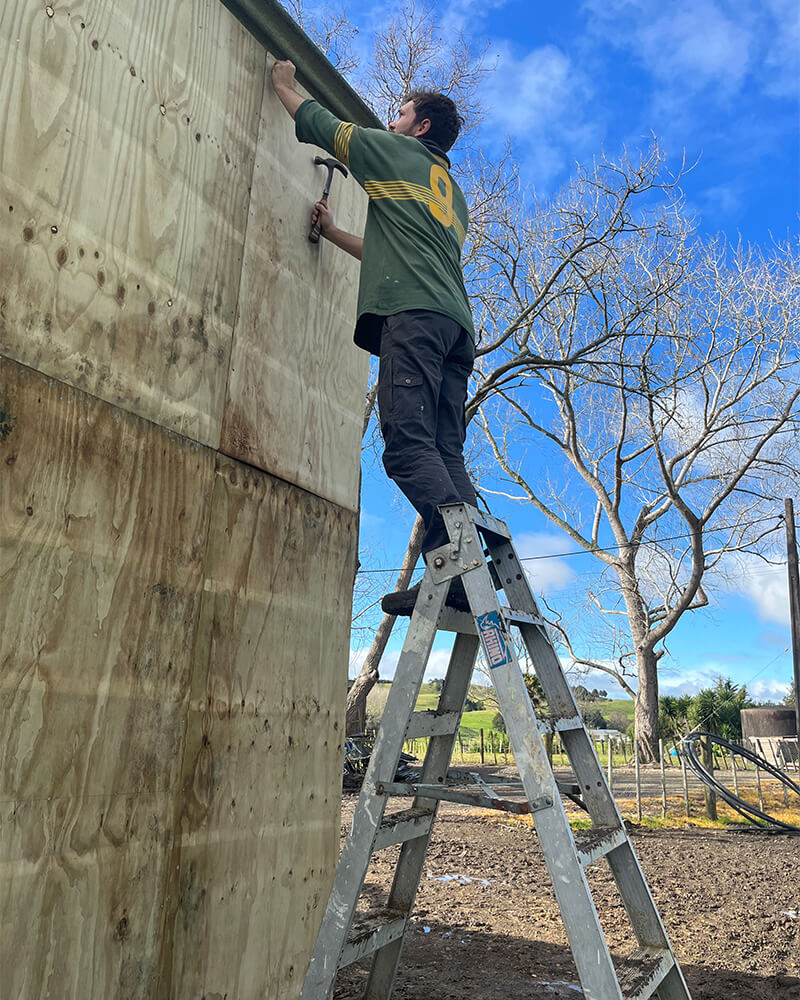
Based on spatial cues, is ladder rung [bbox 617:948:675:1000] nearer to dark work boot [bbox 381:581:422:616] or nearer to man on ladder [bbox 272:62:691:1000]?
man on ladder [bbox 272:62:691:1000]

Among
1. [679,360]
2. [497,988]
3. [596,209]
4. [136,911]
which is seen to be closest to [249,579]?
[136,911]

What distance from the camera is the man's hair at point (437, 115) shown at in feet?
10.5

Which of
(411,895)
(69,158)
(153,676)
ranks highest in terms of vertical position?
(69,158)

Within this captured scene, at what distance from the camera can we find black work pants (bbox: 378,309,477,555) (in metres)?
2.45

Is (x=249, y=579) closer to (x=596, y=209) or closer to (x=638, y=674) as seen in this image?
(x=596, y=209)

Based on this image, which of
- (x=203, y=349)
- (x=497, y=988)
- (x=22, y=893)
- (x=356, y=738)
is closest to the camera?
(x=22, y=893)

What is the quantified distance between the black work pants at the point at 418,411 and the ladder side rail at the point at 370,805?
0.94ft

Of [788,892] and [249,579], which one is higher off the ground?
[249,579]

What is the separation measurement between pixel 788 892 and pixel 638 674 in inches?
723

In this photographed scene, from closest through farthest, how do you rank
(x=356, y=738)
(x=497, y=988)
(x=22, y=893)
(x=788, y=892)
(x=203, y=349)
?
1. (x=22, y=893)
2. (x=203, y=349)
3. (x=497, y=988)
4. (x=788, y=892)
5. (x=356, y=738)

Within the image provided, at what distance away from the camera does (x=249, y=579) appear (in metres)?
2.72

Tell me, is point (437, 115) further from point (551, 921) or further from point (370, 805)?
point (551, 921)

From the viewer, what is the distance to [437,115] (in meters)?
3.19

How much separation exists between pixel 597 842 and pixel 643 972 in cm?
39
